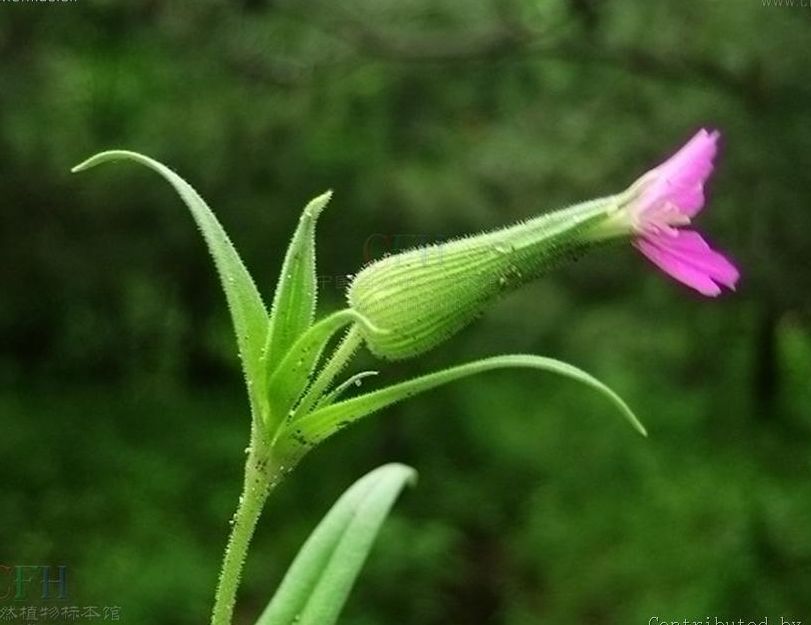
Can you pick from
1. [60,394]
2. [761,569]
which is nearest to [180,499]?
[60,394]

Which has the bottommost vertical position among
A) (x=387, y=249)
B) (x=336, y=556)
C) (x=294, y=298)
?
(x=387, y=249)

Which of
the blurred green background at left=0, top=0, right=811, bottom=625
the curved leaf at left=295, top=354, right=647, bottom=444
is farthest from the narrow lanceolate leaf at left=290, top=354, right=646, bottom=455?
the blurred green background at left=0, top=0, right=811, bottom=625

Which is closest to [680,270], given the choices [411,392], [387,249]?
[411,392]

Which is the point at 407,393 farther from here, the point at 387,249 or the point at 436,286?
the point at 387,249

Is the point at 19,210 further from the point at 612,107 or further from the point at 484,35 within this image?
the point at 612,107

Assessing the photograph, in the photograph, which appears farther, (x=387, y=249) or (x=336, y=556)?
(x=387, y=249)

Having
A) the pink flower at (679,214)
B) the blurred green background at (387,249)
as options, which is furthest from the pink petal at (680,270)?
the blurred green background at (387,249)

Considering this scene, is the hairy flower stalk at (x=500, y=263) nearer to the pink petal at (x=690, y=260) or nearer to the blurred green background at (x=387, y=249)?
the pink petal at (x=690, y=260)
